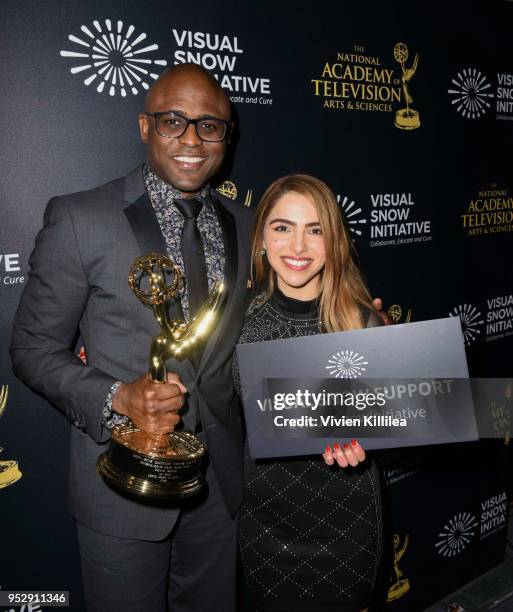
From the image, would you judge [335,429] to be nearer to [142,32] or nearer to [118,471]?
[118,471]

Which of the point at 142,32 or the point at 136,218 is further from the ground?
the point at 142,32

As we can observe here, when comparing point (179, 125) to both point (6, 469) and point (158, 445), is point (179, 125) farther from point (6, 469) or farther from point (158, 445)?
point (6, 469)

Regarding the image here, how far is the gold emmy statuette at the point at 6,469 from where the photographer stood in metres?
1.81

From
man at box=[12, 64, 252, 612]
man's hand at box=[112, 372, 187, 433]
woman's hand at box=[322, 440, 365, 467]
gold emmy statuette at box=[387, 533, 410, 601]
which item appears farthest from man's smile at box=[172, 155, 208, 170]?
gold emmy statuette at box=[387, 533, 410, 601]

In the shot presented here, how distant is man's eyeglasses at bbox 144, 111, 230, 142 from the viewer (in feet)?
4.92

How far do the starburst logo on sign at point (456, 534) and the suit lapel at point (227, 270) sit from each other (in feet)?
6.91

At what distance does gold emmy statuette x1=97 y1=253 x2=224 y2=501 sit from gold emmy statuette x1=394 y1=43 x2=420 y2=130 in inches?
63.9

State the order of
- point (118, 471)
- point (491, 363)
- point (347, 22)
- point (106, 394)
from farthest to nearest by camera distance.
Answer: point (491, 363), point (347, 22), point (106, 394), point (118, 471)

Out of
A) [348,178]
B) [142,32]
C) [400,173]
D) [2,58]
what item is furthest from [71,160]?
[400,173]

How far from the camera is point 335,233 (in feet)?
5.23

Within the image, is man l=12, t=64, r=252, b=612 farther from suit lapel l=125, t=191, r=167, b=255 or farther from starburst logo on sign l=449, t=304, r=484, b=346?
starburst logo on sign l=449, t=304, r=484, b=346

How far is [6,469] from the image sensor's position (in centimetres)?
184

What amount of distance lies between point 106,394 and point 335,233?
0.81 meters

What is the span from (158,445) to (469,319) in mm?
2174
